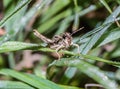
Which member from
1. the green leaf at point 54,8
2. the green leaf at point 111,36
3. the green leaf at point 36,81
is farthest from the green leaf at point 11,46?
the green leaf at point 54,8

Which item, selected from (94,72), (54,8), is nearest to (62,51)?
(94,72)

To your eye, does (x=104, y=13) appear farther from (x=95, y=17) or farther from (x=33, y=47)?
(x=33, y=47)

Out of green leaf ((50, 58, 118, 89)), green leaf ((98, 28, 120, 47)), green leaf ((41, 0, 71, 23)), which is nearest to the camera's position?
green leaf ((50, 58, 118, 89))

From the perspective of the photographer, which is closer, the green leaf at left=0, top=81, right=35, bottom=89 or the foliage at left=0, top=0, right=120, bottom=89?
the foliage at left=0, top=0, right=120, bottom=89

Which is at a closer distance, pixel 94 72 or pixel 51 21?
pixel 94 72

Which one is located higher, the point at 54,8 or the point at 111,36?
the point at 54,8

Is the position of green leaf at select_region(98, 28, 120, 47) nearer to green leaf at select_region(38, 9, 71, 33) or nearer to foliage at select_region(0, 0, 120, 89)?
foliage at select_region(0, 0, 120, 89)

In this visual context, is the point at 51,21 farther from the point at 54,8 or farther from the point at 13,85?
the point at 13,85

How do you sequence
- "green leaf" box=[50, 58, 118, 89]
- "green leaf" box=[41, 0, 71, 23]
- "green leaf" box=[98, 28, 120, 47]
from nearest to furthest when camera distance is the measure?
1. "green leaf" box=[50, 58, 118, 89]
2. "green leaf" box=[98, 28, 120, 47]
3. "green leaf" box=[41, 0, 71, 23]

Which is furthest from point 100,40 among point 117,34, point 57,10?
point 57,10

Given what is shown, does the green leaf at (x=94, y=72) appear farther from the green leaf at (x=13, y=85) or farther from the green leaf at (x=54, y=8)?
the green leaf at (x=54, y=8)

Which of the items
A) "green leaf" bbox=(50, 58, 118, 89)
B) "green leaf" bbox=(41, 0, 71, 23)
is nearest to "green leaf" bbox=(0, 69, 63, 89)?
"green leaf" bbox=(50, 58, 118, 89)

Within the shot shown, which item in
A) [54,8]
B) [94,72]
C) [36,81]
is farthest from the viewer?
[54,8]
